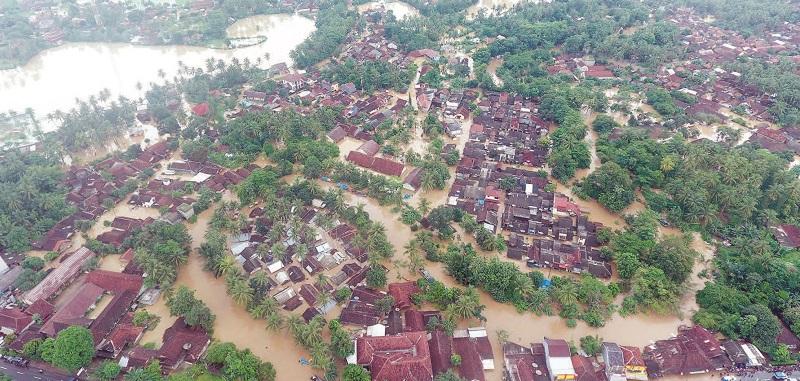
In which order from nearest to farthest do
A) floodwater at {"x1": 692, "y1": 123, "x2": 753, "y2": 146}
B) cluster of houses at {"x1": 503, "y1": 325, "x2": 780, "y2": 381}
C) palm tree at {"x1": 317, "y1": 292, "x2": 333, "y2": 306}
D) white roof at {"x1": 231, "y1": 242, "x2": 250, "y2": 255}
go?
cluster of houses at {"x1": 503, "y1": 325, "x2": 780, "y2": 381} < palm tree at {"x1": 317, "y1": 292, "x2": 333, "y2": 306} < white roof at {"x1": 231, "y1": 242, "x2": 250, "y2": 255} < floodwater at {"x1": 692, "y1": 123, "x2": 753, "y2": 146}

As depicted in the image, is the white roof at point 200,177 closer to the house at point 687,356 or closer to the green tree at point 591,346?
the green tree at point 591,346

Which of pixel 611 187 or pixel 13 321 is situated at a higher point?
pixel 13 321

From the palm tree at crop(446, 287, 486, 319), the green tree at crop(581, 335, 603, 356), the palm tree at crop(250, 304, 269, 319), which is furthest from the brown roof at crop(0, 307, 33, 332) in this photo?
the green tree at crop(581, 335, 603, 356)

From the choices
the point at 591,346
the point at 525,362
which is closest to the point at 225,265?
the point at 525,362

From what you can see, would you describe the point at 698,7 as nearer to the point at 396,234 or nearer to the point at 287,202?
the point at 396,234

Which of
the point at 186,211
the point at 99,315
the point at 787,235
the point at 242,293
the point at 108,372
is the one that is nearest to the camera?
the point at 108,372

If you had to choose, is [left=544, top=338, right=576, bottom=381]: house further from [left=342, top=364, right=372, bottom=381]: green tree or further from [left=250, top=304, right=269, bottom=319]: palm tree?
[left=250, top=304, right=269, bottom=319]: palm tree

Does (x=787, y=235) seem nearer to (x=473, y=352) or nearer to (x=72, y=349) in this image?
(x=473, y=352)
